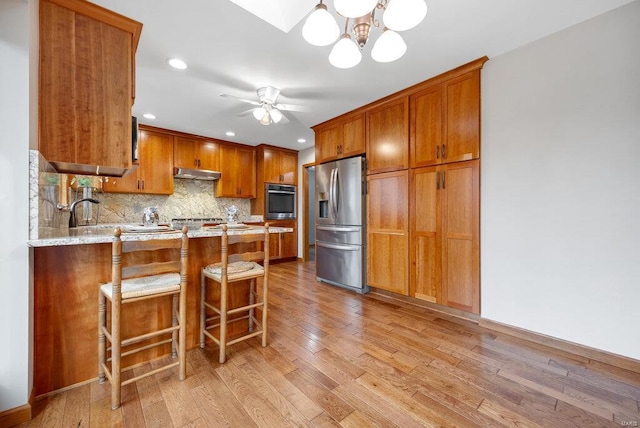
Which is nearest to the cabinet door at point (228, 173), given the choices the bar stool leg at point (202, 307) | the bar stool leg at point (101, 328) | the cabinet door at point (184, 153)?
Answer: the cabinet door at point (184, 153)

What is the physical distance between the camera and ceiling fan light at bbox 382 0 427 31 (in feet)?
3.77

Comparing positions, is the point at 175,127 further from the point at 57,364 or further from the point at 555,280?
the point at 555,280

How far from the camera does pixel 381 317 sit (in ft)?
8.36

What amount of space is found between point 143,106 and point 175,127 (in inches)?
33.6

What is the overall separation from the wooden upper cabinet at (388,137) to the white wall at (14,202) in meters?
2.92

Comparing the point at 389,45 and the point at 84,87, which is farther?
the point at 84,87

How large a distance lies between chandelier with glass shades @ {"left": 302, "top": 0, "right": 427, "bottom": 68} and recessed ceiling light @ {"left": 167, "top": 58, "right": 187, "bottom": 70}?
1.63 meters

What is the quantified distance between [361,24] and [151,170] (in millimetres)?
4157

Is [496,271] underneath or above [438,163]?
underneath

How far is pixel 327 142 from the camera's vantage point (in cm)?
381

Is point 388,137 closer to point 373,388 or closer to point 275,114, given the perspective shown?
point 275,114

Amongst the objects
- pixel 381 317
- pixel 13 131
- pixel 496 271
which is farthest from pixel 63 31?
pixel 496 271

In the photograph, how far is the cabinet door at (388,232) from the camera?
2920 mm

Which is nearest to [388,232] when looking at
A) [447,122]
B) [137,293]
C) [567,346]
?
[447,122]
